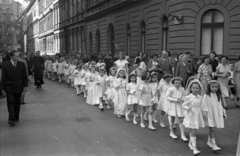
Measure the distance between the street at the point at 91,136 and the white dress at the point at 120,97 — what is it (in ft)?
1.10

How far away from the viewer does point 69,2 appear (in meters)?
46.1

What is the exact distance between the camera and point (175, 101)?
24.1ft

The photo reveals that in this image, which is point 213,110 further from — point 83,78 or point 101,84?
point 83,78

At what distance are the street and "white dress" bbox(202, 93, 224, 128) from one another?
563mm

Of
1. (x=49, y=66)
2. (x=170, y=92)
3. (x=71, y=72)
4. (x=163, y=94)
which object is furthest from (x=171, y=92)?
(x=49, y=66)

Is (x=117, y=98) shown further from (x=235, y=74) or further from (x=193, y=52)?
(x=193, y=52)

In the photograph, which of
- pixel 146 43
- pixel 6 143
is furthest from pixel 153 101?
pixel 146 43

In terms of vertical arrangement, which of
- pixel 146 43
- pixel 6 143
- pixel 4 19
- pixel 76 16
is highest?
pixel 4 19

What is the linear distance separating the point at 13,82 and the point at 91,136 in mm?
2921

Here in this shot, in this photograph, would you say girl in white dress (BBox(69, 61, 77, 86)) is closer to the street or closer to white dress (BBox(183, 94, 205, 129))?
the street

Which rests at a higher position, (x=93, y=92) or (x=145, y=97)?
(x=145, y=97)

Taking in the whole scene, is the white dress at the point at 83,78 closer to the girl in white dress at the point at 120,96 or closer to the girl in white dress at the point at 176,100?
the girl in white dress at the point at 120,96

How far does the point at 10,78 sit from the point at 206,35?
37.9 ft

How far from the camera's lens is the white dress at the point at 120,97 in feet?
32.5
